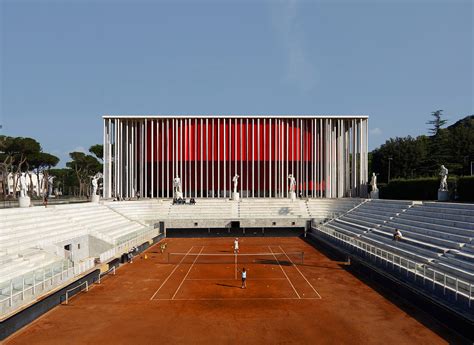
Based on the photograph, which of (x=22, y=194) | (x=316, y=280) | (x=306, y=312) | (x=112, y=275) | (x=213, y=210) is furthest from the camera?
(x=213, y=210)

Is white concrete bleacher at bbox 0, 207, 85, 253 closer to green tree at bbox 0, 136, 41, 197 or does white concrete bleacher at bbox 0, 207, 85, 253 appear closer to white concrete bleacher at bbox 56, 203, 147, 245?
white concrete bleacher at bbox 56, 203, 147, 245

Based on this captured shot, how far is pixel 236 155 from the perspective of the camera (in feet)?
236

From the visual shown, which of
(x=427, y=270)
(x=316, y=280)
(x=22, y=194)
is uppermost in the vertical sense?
(x=22, y=194)

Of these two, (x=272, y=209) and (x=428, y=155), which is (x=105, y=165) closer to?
(x=272, y=209)

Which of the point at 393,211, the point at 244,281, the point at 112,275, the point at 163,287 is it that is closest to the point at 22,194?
the point at 112,275

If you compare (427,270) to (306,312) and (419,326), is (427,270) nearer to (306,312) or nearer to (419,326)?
(419,326)

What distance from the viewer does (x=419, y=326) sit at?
17.3 m

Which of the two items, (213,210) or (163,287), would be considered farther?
(213,210)

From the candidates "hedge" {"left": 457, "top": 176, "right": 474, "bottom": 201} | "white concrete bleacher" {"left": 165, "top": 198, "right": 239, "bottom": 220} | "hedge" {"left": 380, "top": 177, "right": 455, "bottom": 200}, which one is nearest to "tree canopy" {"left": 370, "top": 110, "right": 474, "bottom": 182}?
"hedge" {"left": 380, "top": 177, "right": 455, "bottom": 200}

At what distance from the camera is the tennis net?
33.4 meters

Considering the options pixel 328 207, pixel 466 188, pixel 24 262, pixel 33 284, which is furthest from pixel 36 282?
pixel 328 207

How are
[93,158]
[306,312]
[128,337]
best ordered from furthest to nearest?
[93,158] → [306,312] → [128,337]

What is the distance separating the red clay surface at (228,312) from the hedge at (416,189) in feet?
95.2

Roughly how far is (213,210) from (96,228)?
71.4 feet
